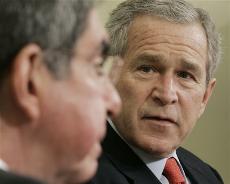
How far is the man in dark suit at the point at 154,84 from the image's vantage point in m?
1.34

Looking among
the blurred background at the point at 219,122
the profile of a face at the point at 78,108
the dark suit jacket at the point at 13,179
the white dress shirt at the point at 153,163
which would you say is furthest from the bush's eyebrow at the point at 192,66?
the dark suit jacket at the point at 13,179

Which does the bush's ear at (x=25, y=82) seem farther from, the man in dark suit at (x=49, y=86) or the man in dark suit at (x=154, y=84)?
the man in dark suit at (x=154, y=84)

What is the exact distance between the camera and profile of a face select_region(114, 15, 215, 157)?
1.34 meters

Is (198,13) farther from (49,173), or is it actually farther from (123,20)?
(49,173)

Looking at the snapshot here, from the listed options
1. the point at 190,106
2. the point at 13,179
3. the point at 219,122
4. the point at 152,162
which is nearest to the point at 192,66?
the point at 190,106

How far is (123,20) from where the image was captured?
1430 mm

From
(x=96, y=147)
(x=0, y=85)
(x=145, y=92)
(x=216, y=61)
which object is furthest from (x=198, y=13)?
(x=0, y=85)

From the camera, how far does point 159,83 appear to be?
1348 millimetres

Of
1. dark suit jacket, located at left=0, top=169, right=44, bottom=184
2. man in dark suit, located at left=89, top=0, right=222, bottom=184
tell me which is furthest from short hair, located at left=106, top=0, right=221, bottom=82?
dark suit jacket, located at left=0, top=169, right=44, bottom=184

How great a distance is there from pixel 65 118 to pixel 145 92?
2.20ft

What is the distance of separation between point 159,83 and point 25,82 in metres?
0.74

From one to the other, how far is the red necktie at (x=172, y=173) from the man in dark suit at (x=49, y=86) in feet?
2.42

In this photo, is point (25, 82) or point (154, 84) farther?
point (154, 84)

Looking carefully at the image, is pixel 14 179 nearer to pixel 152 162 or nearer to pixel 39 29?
pixel 39 29
